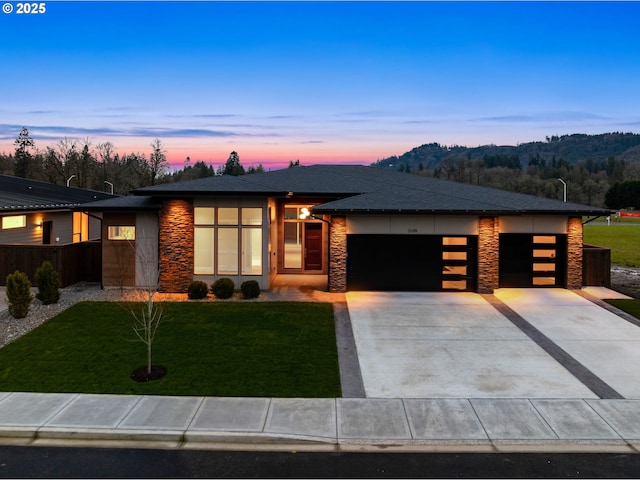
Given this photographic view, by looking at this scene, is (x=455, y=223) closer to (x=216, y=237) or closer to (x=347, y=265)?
(x=347, y=265)

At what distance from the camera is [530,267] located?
1945 centimetres

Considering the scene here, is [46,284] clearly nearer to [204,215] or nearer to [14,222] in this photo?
[204,215]

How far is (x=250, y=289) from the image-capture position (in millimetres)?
17094

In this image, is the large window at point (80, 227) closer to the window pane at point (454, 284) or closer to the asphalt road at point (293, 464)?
the window pane at point (454, 284)

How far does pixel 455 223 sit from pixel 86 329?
1324cm

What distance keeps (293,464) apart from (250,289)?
35.2 feet

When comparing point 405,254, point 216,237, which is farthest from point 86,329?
point 405,254

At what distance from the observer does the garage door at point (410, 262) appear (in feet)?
61.2

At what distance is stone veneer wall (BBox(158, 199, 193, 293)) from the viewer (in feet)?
59.2

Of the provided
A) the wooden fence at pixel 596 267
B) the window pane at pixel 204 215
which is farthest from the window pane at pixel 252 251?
the wooden fence at pixel 596 267

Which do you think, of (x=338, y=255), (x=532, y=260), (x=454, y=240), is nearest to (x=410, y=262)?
(x=454, y=240)

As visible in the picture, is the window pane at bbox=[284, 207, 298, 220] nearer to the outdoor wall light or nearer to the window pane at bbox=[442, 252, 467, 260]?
the outdoor wall light

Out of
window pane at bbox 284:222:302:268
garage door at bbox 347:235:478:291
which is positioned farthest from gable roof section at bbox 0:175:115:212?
garage door at bbox 347:235:478:291

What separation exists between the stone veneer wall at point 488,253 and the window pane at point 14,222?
2026cm
